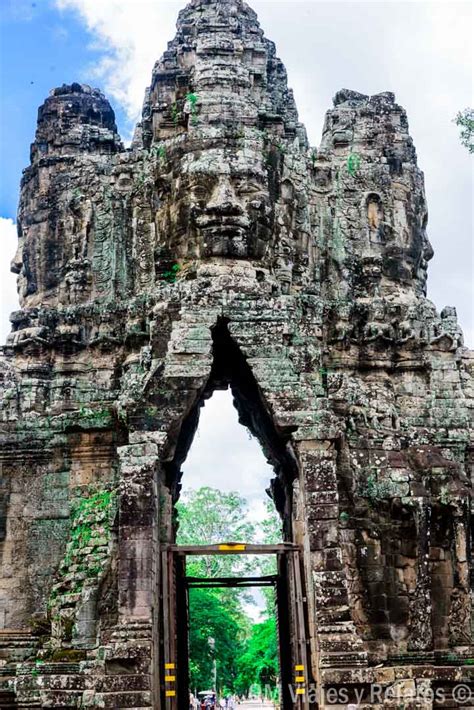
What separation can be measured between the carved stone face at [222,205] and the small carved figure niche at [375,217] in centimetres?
226

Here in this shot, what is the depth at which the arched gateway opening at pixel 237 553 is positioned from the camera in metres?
12.0

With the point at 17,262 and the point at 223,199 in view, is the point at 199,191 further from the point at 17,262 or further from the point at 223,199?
the point at 17,262

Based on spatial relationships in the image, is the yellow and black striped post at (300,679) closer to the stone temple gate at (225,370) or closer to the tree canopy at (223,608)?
the stone temple gate at (225,370)

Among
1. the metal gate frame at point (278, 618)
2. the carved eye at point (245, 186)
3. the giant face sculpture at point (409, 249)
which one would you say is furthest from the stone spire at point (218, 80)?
the metal gate frame at point (278, 618)

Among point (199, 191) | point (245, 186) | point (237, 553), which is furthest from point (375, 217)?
point (237, 553)

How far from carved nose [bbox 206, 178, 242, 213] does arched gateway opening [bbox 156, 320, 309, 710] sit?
2243mm

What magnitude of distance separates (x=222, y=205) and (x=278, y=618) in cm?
649

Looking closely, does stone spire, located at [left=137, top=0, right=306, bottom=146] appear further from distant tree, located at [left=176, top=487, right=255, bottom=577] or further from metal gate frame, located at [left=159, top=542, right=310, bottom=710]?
distant tree, located at [left=176, top=487, right=255, bottom=577]

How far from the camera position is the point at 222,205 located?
1455 centimetres

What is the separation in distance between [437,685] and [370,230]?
7.86 meters

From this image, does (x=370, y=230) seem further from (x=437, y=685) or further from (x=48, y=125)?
(x=437, y=685)

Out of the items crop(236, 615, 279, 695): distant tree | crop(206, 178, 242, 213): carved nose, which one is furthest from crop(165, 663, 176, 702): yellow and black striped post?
crop(236, 615, 279, 695): distant tree

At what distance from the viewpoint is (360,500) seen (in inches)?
521

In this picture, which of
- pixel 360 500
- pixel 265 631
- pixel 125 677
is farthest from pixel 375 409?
pixel 265 631
